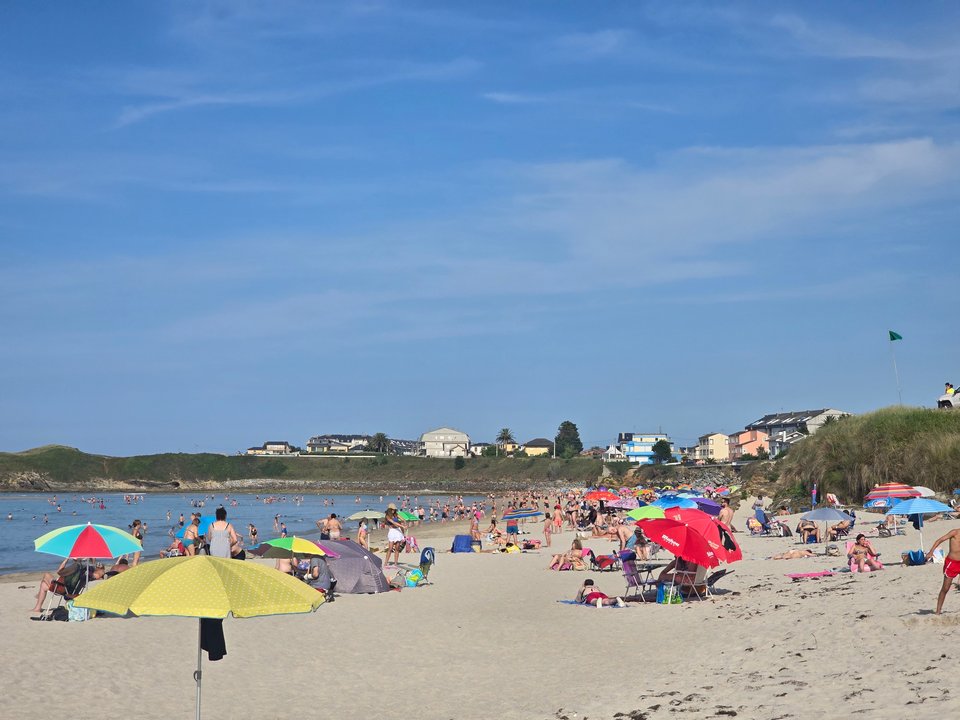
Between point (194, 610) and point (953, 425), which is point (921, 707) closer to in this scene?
point (194, 610)

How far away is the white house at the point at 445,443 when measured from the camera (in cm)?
18362

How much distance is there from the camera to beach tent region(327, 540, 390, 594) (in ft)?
62.1

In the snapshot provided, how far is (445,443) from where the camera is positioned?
184250 mm

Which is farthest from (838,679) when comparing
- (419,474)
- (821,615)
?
(419,474)

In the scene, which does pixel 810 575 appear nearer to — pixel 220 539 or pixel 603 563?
pixel 603 563

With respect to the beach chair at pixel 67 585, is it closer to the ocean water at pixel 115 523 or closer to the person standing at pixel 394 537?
the person standing at pixel 394 537

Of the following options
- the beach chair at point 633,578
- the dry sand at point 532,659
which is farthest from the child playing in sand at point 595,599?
the beach chair at point 633,578

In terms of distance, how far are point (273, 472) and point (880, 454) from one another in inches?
5022

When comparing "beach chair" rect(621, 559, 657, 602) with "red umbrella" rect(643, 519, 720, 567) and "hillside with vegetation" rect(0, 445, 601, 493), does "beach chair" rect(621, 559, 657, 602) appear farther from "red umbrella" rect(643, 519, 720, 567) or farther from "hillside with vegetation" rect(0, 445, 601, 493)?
"hillside with vegetation" rect(0, 445, 601, 493)

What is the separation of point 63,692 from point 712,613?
9.67 meters

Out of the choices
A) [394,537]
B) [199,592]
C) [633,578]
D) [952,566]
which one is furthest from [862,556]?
[199,592]

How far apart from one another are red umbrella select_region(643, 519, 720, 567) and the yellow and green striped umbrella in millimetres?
9541

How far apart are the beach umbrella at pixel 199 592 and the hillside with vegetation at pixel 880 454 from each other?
33532 mm

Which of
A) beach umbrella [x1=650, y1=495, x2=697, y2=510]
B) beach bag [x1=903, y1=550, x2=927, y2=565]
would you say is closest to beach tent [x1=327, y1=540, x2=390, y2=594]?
beach umbrella [x1=650, y1=495, x2=697, y2=510]
